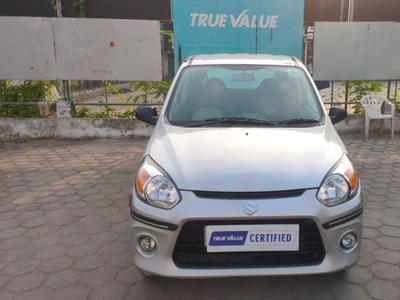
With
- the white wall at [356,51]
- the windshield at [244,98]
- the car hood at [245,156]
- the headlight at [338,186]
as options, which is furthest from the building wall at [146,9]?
the headlight at [338,186]

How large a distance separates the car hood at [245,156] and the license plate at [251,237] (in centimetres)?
23

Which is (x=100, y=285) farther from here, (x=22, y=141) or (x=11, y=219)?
(x=22, y=141)

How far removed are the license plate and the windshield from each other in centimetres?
108

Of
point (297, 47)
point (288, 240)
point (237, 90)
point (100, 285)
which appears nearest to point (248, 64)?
point (237, 90)

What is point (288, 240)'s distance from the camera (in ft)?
7.39

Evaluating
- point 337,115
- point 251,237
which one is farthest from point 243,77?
point 251,237

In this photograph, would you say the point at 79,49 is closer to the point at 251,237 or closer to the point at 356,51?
the point at 356,51

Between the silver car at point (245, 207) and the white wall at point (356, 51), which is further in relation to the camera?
the white wall at point (356, 51)

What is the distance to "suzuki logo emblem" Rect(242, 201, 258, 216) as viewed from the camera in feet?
7.29

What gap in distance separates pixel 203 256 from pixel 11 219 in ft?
8.01

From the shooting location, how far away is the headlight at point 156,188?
7.66 ft

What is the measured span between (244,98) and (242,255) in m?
1.54

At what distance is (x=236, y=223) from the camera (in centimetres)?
223

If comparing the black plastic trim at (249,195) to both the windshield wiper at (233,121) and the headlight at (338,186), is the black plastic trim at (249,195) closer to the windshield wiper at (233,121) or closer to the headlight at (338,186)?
the headlight at (338,186)
